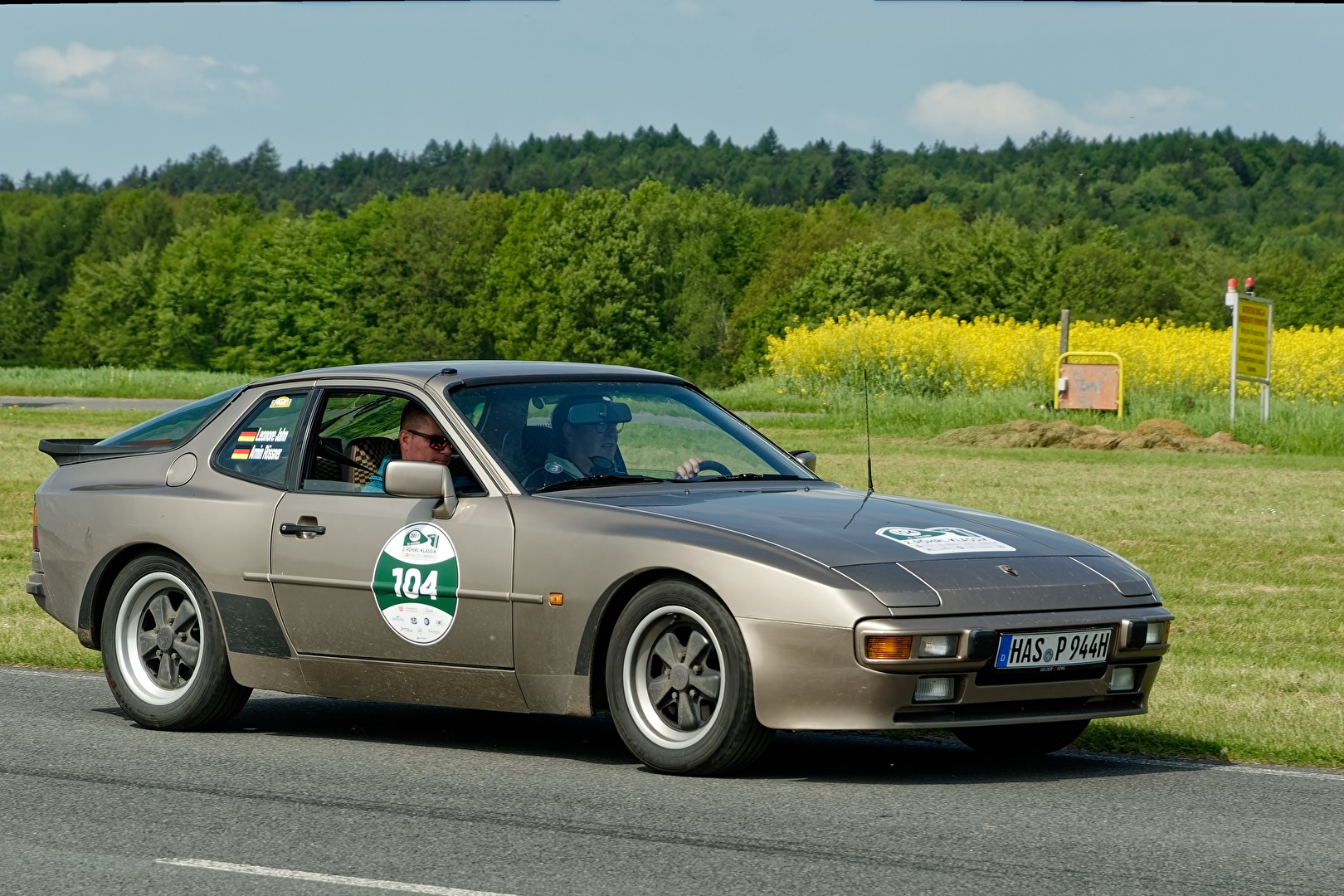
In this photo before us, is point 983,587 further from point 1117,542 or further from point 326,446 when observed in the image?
point 1117,542

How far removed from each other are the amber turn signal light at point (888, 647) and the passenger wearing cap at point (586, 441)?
1.63 metres

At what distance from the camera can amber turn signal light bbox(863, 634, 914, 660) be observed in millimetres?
6199

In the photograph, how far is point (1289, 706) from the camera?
8727 mm

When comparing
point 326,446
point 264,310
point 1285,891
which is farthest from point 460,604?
point 264,310

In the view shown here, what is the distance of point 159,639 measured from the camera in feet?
26.5

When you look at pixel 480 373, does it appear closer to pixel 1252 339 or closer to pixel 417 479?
pixel 417 479

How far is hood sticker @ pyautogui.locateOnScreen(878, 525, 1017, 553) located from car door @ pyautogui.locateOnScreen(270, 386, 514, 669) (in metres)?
1.44

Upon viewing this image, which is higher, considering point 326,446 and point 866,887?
point 326,446

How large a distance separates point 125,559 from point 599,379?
2266mm

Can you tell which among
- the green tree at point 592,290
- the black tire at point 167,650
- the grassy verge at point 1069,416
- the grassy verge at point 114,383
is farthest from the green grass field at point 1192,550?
the green tree at point 592,290

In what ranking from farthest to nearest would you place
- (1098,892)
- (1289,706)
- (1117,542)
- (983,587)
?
(1117,542) < (1289,706) < (983,587) < (1098,892)

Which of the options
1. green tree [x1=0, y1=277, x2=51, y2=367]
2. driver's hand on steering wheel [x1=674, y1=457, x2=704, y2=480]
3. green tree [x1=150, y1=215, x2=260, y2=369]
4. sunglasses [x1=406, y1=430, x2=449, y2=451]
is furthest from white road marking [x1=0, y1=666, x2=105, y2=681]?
green tree [x1=0, y1=277, x2=51, y2=367]

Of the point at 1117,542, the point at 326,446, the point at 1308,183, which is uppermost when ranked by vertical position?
the point at 1308,183

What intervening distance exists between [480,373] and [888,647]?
2.44m
